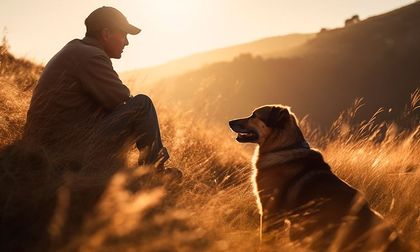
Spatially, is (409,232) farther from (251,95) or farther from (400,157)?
(251,95)

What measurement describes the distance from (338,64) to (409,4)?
20.9 metres

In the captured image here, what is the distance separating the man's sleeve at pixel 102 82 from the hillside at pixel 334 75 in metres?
38.6

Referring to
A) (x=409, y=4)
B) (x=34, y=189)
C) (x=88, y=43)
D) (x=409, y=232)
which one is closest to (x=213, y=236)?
(x=34, y=189)

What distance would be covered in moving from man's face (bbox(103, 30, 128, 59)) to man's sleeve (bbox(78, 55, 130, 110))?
1.35ft

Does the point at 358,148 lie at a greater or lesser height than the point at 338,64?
greater

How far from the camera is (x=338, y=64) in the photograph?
175ft

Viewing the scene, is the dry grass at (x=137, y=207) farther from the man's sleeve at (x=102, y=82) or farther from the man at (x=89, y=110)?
the man's sleeve at (x=102, y=82)

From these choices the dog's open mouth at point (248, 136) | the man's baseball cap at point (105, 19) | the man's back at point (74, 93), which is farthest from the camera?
the dog's open mouth at point (248, 136)

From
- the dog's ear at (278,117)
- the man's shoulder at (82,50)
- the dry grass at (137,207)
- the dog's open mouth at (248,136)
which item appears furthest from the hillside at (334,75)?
the man's shoulder at (82,50)

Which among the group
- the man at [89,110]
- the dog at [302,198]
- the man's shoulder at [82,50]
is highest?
the man's shoulder at [82,50]

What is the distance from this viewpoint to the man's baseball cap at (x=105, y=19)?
526 centimetres

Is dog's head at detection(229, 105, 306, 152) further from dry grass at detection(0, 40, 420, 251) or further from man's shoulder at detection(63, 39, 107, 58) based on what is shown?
man's shoulder at detection(63, 39, 107, 58)

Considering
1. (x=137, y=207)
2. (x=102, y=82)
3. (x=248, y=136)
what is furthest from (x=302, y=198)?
(x=102, y=82)

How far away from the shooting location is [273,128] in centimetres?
550
